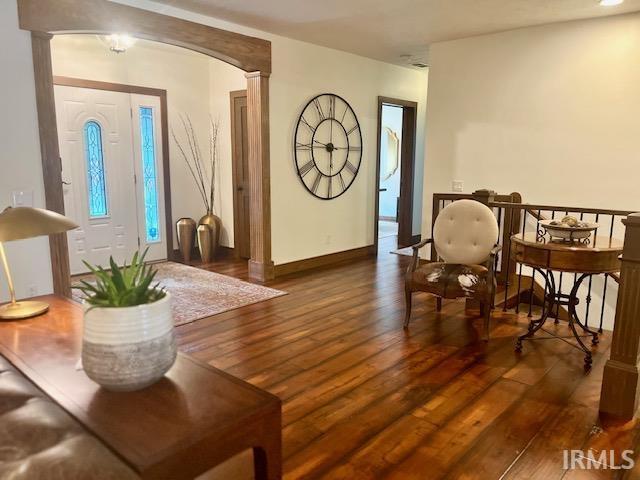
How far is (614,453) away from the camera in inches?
84.7

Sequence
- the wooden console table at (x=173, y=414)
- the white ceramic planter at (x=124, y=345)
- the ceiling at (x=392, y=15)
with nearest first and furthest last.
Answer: the wooden console table at (x=173, y=414) → the white ceramic planter at (x=124, y=345) → the ceiling at (x=392, y=15)

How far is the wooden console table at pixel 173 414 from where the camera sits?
117 cm

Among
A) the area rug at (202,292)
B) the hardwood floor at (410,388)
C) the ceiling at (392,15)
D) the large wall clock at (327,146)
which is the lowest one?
the hardwood floor at (410,388)

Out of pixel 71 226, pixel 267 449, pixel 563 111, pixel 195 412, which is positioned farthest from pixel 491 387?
pixel 563 111

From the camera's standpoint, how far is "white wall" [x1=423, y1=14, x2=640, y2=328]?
4.24 metres

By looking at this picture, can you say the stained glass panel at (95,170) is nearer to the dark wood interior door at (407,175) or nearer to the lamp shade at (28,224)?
the lamp shade at (28,224)

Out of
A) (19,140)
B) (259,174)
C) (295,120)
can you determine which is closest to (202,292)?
(259,174)

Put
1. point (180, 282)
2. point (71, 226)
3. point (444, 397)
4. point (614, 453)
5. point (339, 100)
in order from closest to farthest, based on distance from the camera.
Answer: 1. point (71, 226)
2. point (614, 453)
3. point (444, 397)
4. point (180, 282)
5. point (339, 100)

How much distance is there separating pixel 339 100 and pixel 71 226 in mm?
4464

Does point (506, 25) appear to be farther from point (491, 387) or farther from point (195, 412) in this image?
point (195, 412)

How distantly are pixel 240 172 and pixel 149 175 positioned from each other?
3.70 feet

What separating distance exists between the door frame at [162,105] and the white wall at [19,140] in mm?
1971

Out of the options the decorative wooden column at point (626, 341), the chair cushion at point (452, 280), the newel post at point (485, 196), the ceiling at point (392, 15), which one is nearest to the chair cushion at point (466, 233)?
the chair cushion at point (452, 280)

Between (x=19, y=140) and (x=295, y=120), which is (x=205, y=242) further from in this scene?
(x=19, y=140)
